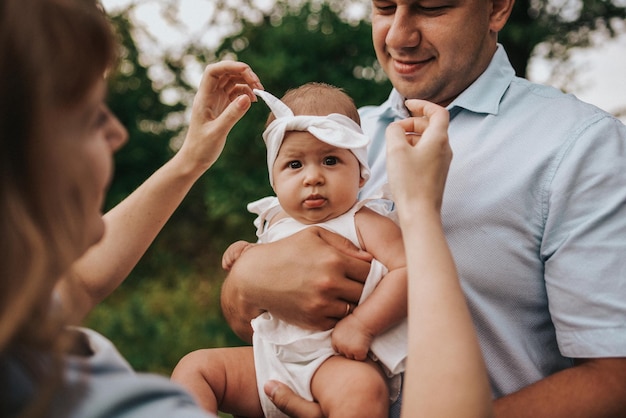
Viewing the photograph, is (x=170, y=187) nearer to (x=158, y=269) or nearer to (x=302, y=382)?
(x=302, y=382)

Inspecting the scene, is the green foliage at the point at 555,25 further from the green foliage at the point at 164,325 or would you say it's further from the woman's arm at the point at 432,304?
the woman's arm at the point at 432,304

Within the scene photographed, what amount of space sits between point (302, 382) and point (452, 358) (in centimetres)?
66

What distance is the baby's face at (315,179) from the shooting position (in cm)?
212

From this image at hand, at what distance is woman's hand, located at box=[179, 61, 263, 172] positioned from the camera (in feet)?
7.57

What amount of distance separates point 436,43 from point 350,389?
1.13 meters

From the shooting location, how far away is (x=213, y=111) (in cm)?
239

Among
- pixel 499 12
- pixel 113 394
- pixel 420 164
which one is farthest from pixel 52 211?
pixel 499 12

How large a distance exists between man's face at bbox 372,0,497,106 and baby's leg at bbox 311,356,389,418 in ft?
3.14

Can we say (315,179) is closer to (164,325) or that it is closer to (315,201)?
(315,201)

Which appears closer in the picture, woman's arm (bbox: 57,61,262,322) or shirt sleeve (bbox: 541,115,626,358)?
shirt sleeve (bbox: 541,115,626,358)

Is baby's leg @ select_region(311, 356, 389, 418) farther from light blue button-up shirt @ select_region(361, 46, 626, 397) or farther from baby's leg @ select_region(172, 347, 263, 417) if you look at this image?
light blue button-up shirt @ select_region(361, 46, 626, 397)

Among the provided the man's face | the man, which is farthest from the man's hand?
the man's face

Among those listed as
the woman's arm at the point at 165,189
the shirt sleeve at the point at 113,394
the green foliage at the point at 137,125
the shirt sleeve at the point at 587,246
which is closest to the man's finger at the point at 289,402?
the woman's arm at the point at 165,189

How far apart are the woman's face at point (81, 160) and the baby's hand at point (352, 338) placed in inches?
36.2
